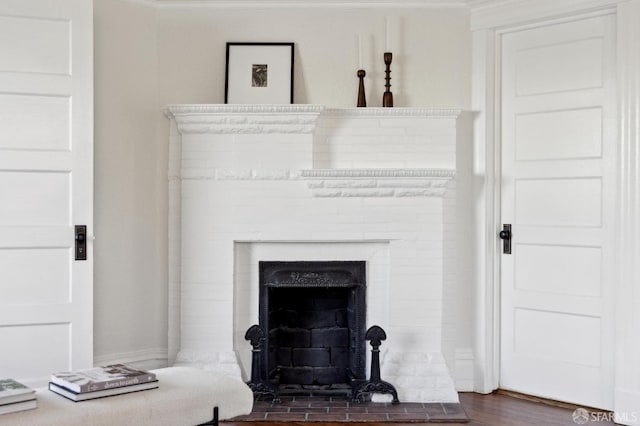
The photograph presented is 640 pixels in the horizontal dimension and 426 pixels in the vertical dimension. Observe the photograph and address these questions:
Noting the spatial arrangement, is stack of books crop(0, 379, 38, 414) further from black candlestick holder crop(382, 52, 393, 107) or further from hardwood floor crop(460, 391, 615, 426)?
black candlestick holder crop(382, 52, 393, 107)

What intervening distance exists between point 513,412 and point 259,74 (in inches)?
93.0

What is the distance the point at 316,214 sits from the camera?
4.05 meters

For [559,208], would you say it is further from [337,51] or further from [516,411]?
[337,51]

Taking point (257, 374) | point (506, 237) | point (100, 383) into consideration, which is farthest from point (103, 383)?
point (506, 237)

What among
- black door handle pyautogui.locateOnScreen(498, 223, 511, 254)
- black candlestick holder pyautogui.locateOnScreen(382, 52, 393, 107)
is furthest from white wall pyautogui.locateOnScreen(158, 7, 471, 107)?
black door handle pyautogui.locateOnScreen(498, 223, 511, 254)

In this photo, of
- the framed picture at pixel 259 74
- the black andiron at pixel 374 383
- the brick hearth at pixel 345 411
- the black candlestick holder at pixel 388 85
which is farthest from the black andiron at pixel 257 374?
the black candlestick holder at pixel 388 85

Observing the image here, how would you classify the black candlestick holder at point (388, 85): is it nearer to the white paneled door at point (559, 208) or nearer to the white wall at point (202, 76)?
the white wall at point (202, 76)

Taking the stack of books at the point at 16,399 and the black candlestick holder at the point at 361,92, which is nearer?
the stack of books at the point at 16,399

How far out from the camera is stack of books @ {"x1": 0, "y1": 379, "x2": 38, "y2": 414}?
2172 millimetres

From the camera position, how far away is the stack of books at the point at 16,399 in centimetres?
217

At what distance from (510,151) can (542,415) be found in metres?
1.49

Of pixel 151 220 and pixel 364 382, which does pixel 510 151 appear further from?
pixel 151 220

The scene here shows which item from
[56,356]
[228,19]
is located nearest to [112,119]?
[228,19]

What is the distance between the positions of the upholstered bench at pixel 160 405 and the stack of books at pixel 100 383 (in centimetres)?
2
